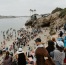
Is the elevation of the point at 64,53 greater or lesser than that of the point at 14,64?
greater

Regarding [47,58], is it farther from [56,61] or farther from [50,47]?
[50,47]

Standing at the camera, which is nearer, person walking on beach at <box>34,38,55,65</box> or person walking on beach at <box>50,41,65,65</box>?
person walking on beach at <box>34,38,55,65</box>

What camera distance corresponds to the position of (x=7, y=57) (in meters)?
8.23

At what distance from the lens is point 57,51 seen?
7.05 meters

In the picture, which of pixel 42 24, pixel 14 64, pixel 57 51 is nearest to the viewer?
pixel 57 51

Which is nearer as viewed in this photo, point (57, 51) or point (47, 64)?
point (47, 64)

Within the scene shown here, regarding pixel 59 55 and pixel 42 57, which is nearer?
pixel 42 57

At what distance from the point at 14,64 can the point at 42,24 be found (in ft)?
214

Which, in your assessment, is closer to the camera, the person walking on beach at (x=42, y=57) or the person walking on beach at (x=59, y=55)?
the person walking on beach at (x=42, y=57)

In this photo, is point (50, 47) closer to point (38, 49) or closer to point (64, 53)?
point (64, 53)

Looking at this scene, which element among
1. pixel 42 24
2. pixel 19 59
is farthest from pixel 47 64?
pixel 42 24

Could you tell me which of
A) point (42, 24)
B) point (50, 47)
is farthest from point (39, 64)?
point (42, 24)

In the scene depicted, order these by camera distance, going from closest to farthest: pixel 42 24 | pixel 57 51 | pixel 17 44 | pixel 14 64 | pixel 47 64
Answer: pixel 47 64
pixel 57 51
pixel 14 64
pixel 17 44
pixel 42 24

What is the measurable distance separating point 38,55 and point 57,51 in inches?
29.0
